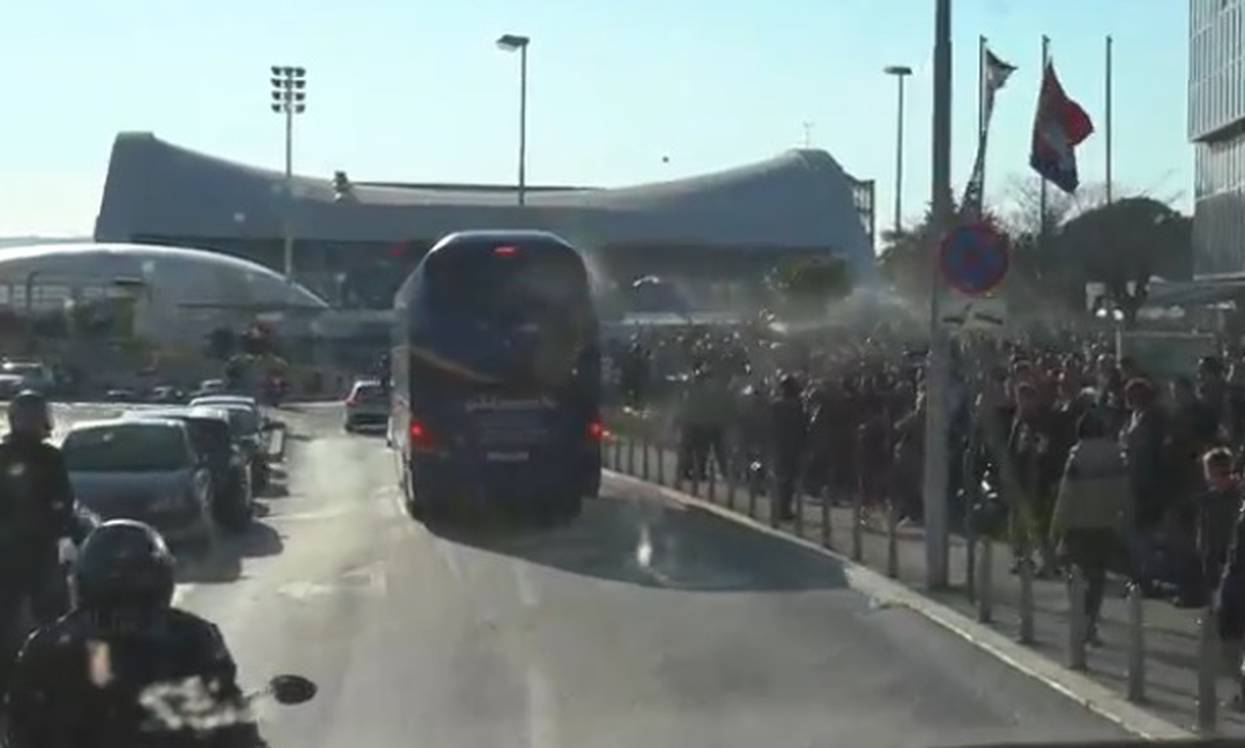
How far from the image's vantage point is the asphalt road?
1354 centimetres

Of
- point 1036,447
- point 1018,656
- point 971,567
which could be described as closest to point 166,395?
point 1036,447

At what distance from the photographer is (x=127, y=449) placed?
88.4ft

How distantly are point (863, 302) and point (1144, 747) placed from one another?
166 ft

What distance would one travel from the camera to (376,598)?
21.0 m

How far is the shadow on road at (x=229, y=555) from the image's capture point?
23.3 m

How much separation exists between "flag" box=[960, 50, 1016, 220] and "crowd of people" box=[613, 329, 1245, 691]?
1.79 m

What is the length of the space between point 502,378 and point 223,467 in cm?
346

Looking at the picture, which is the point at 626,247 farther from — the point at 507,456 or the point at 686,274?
the point at 507,456

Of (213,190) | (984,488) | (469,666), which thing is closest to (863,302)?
(984,488)

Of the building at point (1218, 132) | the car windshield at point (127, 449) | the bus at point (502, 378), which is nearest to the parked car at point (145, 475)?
the car windshield at point (127, 449)

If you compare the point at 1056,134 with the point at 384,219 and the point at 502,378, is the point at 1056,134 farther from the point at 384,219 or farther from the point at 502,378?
the point at 384,219

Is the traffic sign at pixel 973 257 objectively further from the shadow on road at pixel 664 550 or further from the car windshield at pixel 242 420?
the car windshield at pixel 242 420

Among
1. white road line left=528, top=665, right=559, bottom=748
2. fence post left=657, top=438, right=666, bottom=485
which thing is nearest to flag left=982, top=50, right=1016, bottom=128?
white road line left=528, top=665, right=559, bottom=748

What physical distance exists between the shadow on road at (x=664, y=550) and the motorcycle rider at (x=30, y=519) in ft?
32.0
